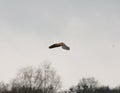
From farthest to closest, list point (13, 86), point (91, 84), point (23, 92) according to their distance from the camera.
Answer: point (91, 84) → point (13, 86) → point (23, 92)

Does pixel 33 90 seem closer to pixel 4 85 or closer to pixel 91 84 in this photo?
pixel 4 85

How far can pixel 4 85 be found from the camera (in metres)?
146

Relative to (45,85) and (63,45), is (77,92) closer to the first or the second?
(45,85)

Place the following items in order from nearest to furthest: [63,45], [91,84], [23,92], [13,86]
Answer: [63,45] < [23,92] < [13,86] < [91,84]

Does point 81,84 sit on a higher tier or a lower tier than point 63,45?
higher

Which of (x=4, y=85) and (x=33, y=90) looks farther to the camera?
(x=4, y=85)

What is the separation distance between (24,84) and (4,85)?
93.8ft

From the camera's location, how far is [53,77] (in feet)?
397

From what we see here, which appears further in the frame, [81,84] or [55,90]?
[81,84]

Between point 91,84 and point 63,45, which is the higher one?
point 91,84

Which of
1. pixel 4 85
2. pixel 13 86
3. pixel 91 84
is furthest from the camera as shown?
pixel 91 84

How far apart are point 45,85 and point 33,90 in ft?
13.0

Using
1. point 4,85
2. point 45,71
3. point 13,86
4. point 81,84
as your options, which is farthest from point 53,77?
point 81,84

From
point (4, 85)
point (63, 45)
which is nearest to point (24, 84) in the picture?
point (4, 85)
